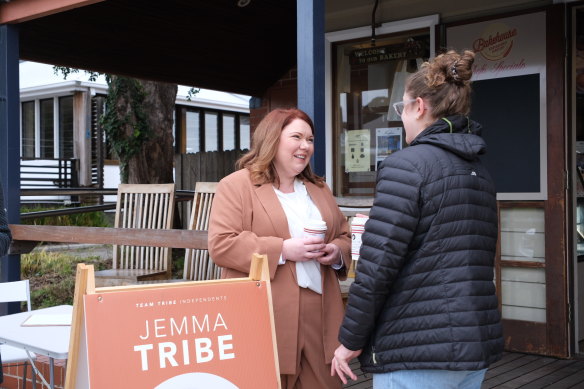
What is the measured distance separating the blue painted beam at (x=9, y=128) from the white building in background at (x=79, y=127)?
9.95 meters

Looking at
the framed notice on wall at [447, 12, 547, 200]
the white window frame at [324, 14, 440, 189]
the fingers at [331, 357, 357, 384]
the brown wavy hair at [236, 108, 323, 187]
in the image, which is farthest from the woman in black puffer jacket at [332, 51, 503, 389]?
the white window frame at [324, 14, 440, 189]

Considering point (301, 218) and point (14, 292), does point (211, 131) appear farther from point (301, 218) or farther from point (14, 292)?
point (301, 218)

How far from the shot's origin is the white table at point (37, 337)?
267 centimetres

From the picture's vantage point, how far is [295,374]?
7.74 feet

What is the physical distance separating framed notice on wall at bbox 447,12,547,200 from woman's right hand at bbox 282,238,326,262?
2900 mm

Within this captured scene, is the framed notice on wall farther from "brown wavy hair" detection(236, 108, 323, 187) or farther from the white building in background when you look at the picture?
the white building in background

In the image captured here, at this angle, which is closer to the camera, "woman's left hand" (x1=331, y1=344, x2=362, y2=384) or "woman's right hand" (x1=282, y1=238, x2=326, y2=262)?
"woman's left hand" (x1=331, y1=344, x2=362, y2=384)

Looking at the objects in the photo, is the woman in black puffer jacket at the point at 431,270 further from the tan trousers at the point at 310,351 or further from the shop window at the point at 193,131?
the shop window at the point at 193,131

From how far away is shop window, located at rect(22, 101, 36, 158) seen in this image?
17.7m

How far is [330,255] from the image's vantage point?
2373 mm

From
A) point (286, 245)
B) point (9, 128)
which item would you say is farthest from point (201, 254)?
point (286, 245)

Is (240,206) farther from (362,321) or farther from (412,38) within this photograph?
(412,38)

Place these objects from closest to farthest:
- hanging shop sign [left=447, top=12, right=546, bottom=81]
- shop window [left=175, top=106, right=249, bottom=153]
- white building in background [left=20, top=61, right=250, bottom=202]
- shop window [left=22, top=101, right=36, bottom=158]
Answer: hanging shop sign [left=447, top=12, right=546, bottom=81]
white building in background [left=20, top=61, right=250, bottom=202]
shop window [left=175, top=106, right=249, bottom=153]
shop window [left=22, top=101, right=36, bottom=158]

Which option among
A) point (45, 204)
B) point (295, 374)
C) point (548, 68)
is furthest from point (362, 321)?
point (45, 204)
